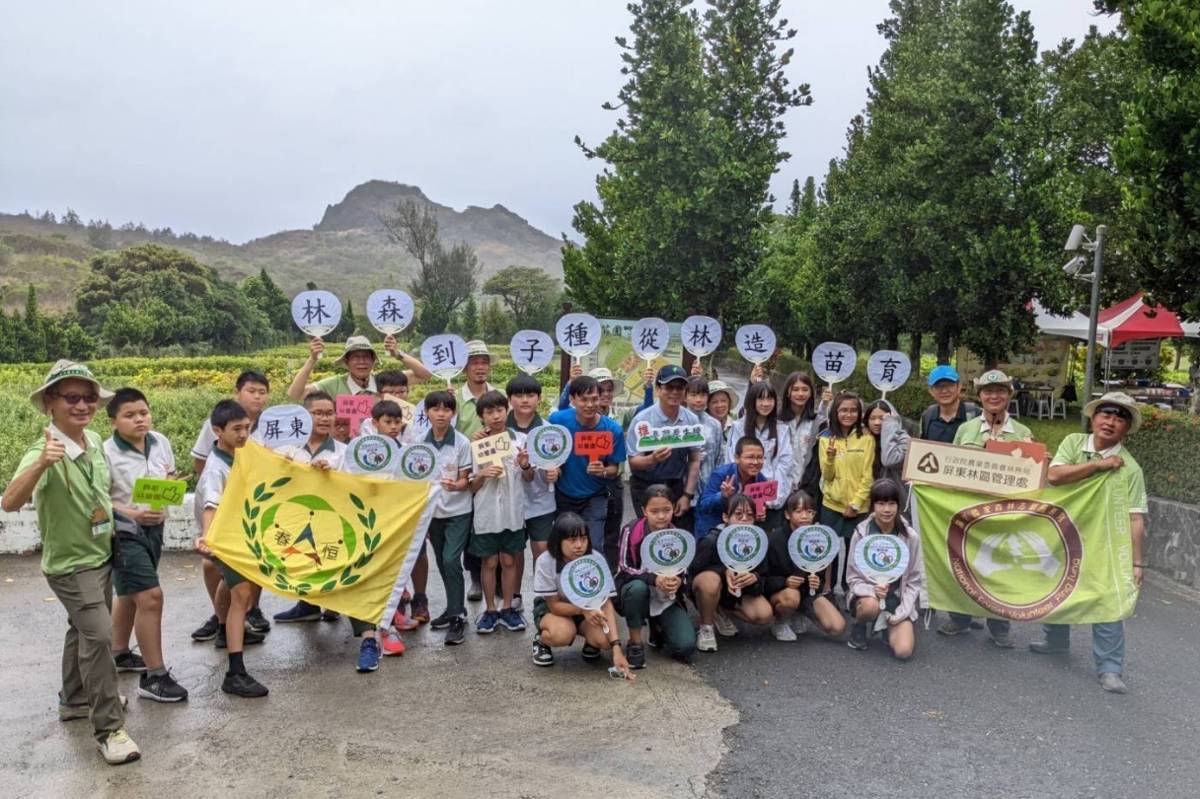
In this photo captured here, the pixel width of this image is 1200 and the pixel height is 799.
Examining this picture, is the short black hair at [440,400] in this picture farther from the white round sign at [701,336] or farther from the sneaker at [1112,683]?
the sneaker at [1112,683]

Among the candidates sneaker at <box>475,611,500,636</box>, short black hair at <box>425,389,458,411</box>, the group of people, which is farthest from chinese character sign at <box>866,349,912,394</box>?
sneaker at <box>475,611,500,636</box>

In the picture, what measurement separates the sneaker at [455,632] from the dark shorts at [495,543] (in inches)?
17.9

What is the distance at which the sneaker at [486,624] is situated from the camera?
18.3 feet

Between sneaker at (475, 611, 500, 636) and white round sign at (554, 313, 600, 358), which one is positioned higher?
white round sign at (554, 313, 600, 358)

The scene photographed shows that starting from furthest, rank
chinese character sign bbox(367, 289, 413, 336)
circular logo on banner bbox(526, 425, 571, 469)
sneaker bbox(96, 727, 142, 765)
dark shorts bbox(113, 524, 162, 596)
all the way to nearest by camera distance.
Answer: chinese character sign bbox(367, 289, 413, 336), circular logo on banner bbox(526, 425, 571, 469), dark shorts bbox(113, 524, 162, 596), sneaker bbox(96, 727, 142, 765)

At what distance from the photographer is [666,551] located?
16.6 feet

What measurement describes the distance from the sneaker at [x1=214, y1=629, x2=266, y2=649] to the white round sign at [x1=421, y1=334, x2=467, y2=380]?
→ 2447 millimetres

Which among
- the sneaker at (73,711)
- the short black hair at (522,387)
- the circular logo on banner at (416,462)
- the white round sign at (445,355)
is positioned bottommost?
the sneaker at (73,711)

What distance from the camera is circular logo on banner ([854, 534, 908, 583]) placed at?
522 centimetres

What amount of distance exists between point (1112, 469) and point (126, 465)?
580 cm

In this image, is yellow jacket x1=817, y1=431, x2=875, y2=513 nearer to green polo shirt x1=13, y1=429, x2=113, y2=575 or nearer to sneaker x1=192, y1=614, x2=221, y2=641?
sneaker x1=192, y1=614, x2=221, y2=641

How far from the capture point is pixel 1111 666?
489cm

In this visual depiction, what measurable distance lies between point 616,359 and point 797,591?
5.39m

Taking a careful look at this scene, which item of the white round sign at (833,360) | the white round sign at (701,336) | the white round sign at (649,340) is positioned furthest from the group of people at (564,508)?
the white round sign at (701,336)
